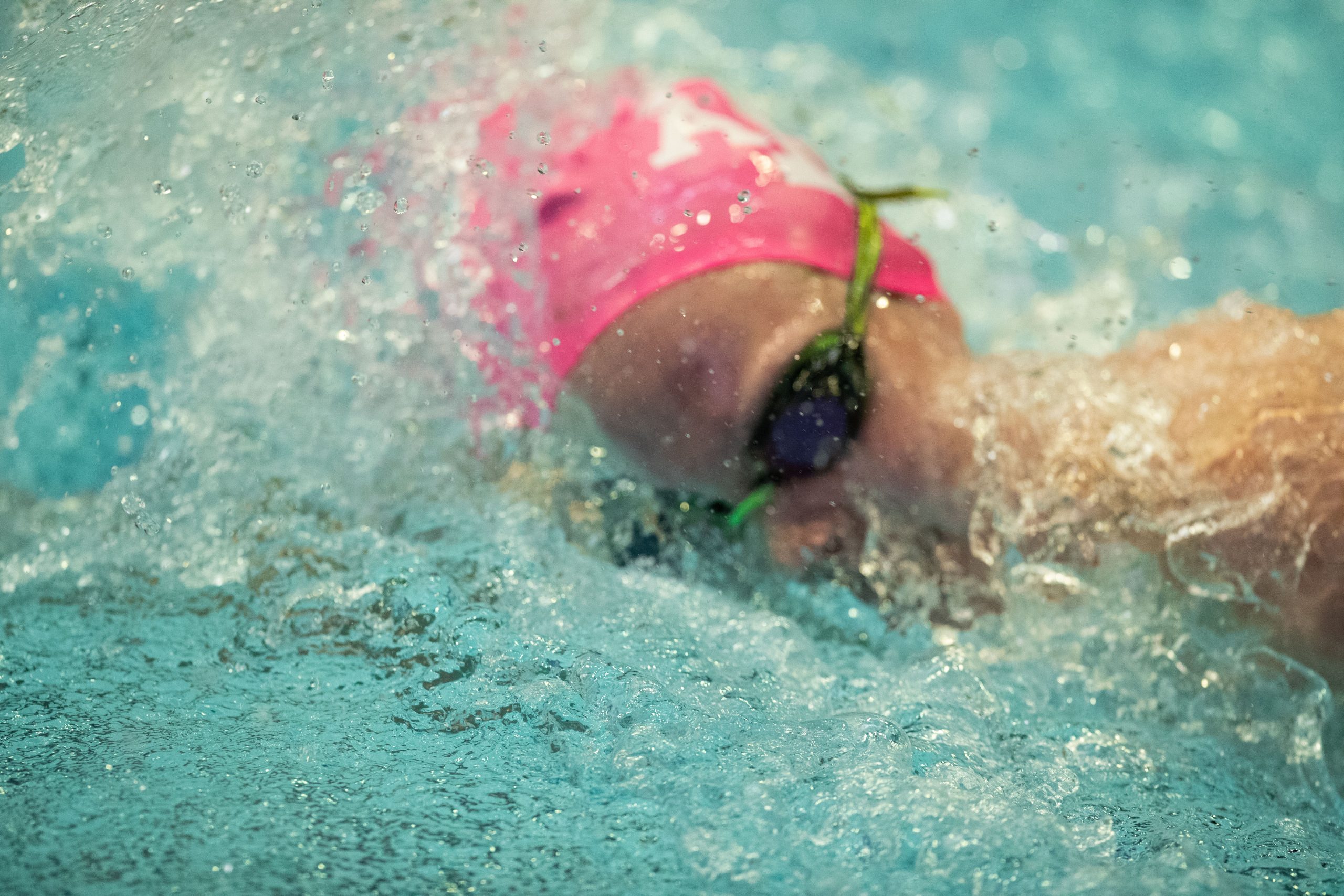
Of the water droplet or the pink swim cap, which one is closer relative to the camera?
the pink swim cap

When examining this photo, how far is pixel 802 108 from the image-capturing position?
2949mm

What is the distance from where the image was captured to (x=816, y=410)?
1457mm

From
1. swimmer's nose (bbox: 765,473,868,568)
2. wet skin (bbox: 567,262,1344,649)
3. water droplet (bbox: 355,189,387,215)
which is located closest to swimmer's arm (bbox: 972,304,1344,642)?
wet skin (bbox: 567,262,1344,649)

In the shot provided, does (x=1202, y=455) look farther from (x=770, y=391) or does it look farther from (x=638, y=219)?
(x=638, y=219)

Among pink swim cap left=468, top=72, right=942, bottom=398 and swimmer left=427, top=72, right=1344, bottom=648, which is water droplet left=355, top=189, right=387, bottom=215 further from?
swimmer left=427, top=72, right=1344, bottom=648

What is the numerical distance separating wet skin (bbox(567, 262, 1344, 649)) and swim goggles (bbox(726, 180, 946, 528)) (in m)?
0.01

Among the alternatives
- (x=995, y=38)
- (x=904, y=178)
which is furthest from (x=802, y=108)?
(x=995, y=38)

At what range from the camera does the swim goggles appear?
1457 mm

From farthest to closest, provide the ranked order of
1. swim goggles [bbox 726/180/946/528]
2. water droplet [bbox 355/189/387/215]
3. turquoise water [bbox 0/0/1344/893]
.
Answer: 1. water droplet [bbox 355/189/387/215]
2. swim goggles [bbox 726/180/946/528]
3. turquoise water [bbox 0/0/1344/893]

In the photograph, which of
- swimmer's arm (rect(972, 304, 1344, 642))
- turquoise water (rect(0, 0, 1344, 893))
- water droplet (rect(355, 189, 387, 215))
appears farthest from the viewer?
water droplet (rect(355, 189, 387, 215))

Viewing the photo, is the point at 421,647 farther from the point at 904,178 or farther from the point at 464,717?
the point at 904,178

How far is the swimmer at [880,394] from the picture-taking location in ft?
4.58

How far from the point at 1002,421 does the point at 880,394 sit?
18 cm

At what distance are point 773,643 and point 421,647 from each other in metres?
0.44
